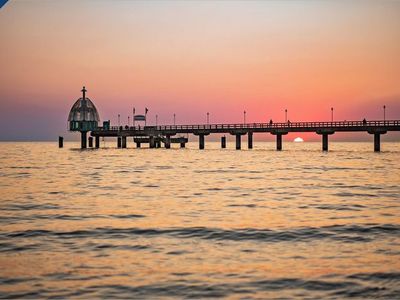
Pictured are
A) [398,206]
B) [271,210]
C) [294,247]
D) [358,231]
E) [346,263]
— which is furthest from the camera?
[398,206]

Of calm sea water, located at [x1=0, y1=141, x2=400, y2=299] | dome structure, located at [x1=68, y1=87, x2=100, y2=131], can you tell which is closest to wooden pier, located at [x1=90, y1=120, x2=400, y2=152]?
dome structure, located at [x1=68, y1=87, x2=100, y2=131]

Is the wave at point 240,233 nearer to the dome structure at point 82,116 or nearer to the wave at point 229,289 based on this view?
the wave at point 229,289

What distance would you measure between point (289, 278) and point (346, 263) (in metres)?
2.04

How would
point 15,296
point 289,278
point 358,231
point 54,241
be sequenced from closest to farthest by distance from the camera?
1. point 15,296
2. point 289,278
3. point 54,241
4. point 358,231

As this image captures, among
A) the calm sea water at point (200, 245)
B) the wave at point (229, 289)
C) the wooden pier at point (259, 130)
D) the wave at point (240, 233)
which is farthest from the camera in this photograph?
the wooden pier at point (259, 130)

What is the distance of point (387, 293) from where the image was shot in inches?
412

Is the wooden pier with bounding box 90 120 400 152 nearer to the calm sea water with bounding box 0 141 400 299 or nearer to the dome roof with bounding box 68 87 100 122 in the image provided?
the dome roof with bounding box 68 87 100 122

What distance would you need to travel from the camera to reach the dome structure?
124000 mm

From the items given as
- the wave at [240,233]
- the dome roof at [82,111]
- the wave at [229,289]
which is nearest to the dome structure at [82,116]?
the dome roof at [82,111]

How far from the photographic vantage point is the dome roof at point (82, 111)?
124 meters

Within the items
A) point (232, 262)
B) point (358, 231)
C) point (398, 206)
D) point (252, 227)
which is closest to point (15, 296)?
point (232, 262)

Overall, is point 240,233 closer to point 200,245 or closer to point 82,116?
point 200,245

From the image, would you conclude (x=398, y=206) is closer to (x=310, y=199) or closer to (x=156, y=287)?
(x=310, y=199)

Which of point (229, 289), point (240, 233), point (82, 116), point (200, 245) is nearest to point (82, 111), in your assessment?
point (82, 116)
